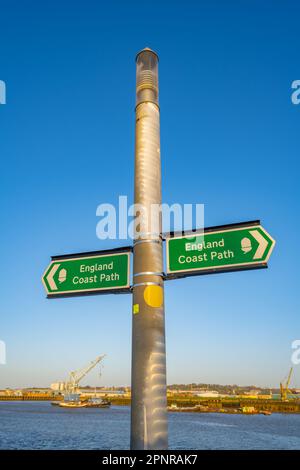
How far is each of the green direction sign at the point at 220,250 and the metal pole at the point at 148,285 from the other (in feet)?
1.14

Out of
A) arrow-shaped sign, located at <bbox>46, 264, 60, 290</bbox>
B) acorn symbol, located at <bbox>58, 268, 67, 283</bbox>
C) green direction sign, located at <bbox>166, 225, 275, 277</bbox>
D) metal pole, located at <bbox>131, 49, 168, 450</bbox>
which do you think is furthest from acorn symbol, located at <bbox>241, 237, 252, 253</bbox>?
arrow-shaped sign, located at <bbox>46, 264, 60, 290</bbox>

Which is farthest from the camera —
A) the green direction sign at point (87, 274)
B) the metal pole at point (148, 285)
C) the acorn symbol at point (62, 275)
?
the acorn symbol at point (62, 275)

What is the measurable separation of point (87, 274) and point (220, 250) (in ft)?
6.21

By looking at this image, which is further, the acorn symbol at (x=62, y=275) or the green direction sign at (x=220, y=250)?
the acorn symbol at (x=62, y=275)

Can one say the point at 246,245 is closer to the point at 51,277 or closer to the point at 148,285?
the point at 148,285

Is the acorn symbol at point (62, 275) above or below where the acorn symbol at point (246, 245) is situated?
below

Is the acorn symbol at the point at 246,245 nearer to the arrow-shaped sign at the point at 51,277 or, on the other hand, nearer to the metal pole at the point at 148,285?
the metal pole at the point at 148,285

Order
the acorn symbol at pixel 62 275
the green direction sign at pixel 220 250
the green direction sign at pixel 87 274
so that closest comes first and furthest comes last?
the green direction sign at pixel 220 250, the green direction sign at pixel 87 274, the acorn symbol at pixel 62 275

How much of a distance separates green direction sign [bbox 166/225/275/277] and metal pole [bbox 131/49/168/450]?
35 centimetres

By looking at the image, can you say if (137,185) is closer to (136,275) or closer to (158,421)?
(136,275)

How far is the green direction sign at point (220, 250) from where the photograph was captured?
14.5ft

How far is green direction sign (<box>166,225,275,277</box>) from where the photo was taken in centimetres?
441

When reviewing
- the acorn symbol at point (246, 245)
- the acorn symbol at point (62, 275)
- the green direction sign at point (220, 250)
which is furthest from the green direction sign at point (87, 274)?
the acorn symbol at point (246, 245)

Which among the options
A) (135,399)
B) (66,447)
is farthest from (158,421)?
(66,447)
